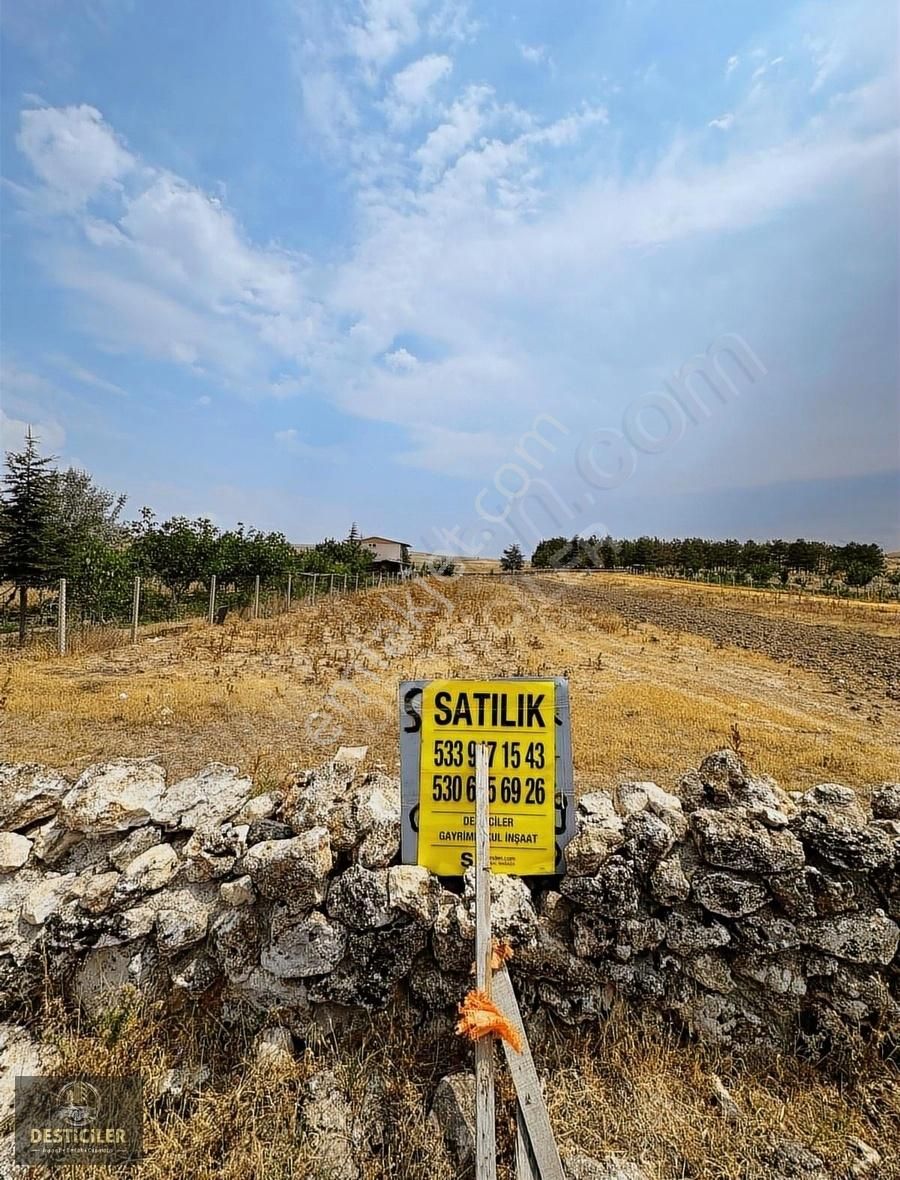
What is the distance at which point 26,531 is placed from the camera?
1168 centimetres

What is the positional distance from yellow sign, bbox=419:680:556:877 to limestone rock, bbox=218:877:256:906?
0.78 metres

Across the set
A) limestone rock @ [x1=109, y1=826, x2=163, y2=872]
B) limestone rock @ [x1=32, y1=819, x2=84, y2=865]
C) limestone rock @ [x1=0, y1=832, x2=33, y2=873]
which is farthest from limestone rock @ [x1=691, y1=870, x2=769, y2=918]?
limestone rock @ [x1=0, y1=832, x2=33, y2=873]

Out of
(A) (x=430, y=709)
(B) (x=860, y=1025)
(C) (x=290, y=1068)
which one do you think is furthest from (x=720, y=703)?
(C) (x=290, y=1068)

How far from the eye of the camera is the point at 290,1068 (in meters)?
2.24

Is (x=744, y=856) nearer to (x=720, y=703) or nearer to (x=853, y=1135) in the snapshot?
(x=853, y=1135)

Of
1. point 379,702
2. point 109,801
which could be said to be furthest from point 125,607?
point 109,801

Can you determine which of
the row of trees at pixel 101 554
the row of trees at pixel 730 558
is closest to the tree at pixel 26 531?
the row of trees at pixel 101 554

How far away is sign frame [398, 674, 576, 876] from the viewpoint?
8.52 feet

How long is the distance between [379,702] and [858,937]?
634 centimetres

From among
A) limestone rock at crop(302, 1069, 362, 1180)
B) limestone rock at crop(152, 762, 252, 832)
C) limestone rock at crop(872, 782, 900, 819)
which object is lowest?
limestone rock at crop(302, 1069, 362, 1180)

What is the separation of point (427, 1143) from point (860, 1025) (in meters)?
1.82

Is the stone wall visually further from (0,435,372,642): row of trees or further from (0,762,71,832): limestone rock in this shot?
(0,435,372,642): row of trees

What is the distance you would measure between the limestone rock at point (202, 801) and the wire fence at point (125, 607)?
9598 millimetres

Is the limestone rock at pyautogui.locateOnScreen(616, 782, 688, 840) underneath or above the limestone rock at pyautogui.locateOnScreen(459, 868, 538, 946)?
above
